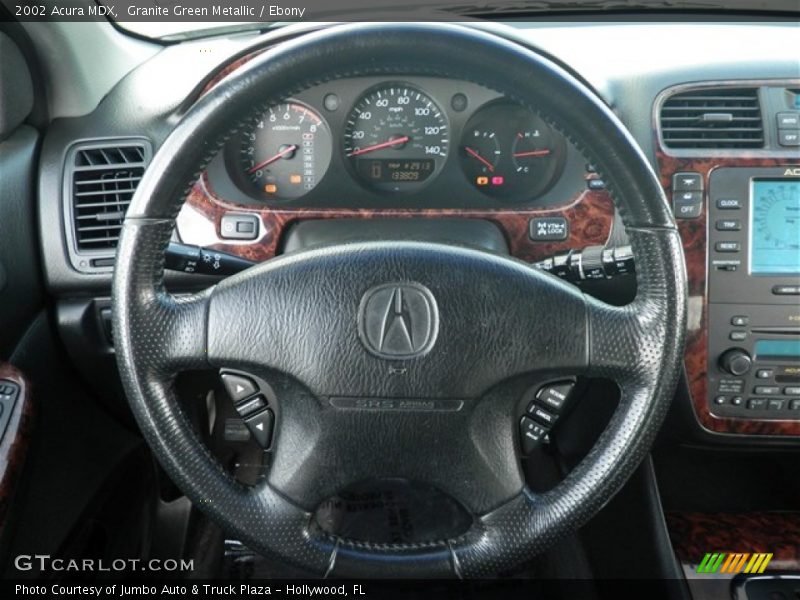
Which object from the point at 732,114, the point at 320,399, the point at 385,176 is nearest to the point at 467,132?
the point at 385,176

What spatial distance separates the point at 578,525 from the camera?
46.2 inches

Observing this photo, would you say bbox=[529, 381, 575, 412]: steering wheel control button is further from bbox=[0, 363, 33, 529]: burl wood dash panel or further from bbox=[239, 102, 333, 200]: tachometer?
bbox=[0, 363, 33, 529]: burl wood dash panel

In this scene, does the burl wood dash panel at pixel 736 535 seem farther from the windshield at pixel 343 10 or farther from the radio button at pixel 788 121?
the windshield at pixel 343 10

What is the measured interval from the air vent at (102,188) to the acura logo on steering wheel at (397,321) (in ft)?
2.73

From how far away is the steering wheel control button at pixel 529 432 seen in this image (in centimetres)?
128

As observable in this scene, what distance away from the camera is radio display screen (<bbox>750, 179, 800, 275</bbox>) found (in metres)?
1.69

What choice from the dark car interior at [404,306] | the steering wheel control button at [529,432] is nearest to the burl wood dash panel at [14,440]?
the dark car interior at [404,306]

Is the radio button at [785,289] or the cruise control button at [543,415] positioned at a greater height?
the radio button at [785,289]

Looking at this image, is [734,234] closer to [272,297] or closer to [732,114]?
[732,114]

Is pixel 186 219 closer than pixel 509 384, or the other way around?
pixel 509 384

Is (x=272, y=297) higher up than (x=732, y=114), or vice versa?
(x=732, y=114)

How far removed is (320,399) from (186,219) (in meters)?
0.74

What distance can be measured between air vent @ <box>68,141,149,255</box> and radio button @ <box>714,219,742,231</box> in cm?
123

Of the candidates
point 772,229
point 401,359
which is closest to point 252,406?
point 401,359
